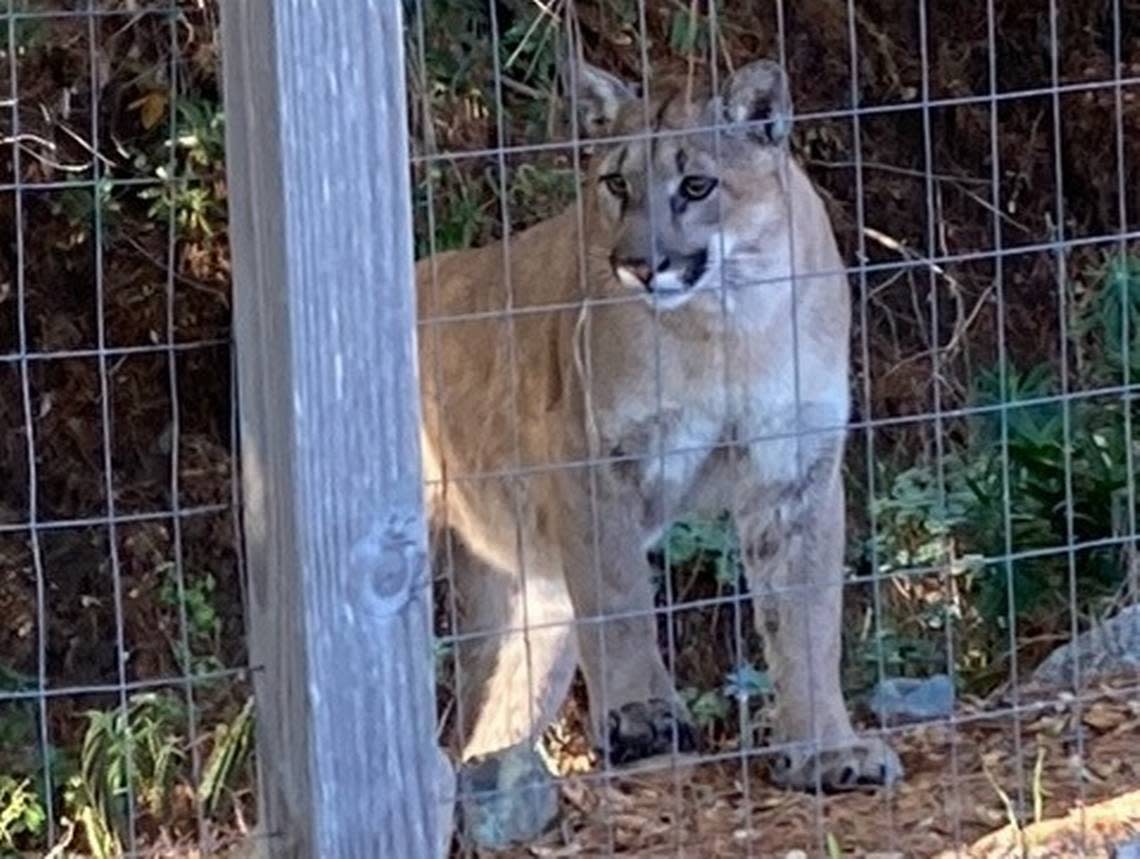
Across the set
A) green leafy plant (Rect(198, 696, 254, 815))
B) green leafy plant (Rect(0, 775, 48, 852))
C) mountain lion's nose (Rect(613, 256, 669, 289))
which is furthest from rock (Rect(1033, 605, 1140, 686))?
green leafy plant (Rect(0, 775, 48, 852))

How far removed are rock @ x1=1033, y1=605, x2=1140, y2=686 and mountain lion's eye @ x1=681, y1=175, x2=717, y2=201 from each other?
1050mm

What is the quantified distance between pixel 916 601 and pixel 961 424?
102 cm

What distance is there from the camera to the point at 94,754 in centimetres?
604

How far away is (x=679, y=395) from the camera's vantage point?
5.35 metres

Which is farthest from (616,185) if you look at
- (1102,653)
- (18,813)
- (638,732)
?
(18,813)

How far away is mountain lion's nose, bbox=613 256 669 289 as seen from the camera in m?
4.95

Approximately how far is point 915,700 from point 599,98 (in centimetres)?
123

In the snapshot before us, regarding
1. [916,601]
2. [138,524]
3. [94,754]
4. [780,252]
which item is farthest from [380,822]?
[138,524]

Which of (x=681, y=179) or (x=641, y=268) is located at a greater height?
(x=681, y=179)

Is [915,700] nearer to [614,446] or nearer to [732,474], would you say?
[732,474]

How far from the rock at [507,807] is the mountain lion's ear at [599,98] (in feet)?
4.15

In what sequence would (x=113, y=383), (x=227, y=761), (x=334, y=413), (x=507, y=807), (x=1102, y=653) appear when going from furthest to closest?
1. (x=113, y=383)
2. (x=1102, y=653)
3. (x=227, y=761)
4. (x=507, y=807)
5. (x=334, y=413)

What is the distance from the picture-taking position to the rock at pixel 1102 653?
520cm

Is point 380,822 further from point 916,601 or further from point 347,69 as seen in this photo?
point 916,601
